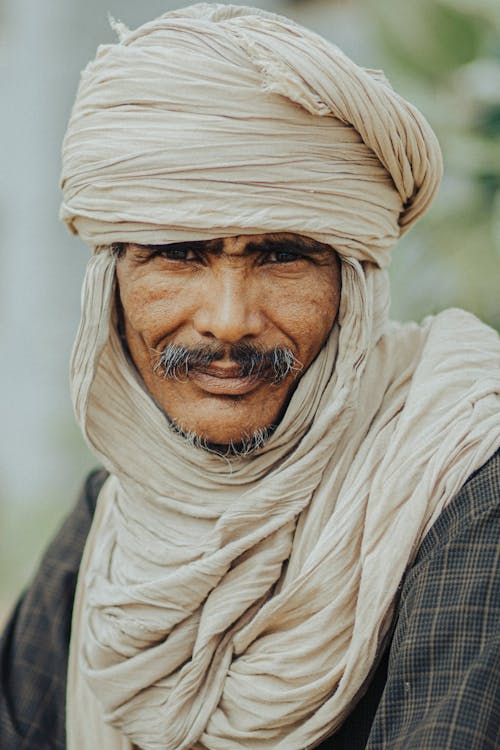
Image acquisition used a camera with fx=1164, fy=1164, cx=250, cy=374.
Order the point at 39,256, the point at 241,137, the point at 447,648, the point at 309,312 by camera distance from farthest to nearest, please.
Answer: the point at 39,256, the point at 309,312, the point at 241,137, the point at 447,648

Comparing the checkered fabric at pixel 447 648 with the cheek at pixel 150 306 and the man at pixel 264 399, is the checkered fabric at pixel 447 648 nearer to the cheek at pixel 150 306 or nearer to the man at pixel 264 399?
the man at pixel 264 399

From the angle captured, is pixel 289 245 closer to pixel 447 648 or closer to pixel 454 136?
pixel 447 648

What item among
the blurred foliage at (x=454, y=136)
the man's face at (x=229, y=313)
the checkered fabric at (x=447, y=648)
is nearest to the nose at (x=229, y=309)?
the man's face at (x=229, y=313)

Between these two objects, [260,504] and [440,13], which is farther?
[440,13]

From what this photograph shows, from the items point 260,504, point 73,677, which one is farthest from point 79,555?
point 260,504

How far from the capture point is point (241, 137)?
204cm

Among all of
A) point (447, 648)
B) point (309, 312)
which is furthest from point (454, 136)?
point (447, 648)

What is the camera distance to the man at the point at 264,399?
1.99m

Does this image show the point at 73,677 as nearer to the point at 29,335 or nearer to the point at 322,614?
the point at 322,614

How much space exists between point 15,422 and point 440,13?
14.9ft

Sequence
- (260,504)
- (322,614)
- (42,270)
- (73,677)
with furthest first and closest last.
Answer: (42,270) → (73,677) → (260,504) → (322,614)

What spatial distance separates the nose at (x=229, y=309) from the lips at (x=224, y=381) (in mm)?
69

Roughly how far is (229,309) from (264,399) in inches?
Answer: 8.7

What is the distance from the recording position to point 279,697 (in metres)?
2.02
